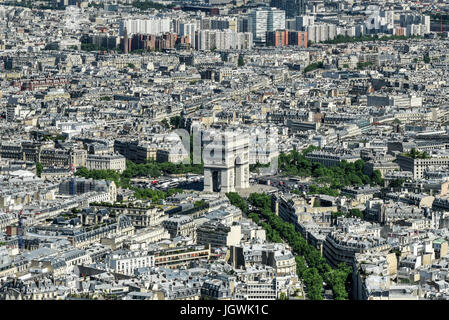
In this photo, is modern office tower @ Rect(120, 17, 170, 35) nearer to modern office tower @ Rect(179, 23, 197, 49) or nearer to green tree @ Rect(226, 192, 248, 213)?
modern office tower @ Rect(179, 23, 197, 49)

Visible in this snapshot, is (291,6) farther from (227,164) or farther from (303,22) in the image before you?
(227,164)

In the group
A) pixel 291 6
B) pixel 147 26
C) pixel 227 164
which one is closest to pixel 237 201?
pixel 227 164

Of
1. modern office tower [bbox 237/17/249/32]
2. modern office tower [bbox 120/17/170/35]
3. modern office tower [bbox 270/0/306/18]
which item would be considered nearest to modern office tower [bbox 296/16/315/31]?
modern office tower [bbox 237/17/249/32]

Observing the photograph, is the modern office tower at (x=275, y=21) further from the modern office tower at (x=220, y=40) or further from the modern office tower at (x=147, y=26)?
the modern office tower at (x=147, y=26)

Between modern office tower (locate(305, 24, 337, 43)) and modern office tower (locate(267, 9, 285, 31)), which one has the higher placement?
modern office tower (locate(267, 9, 285, 31))

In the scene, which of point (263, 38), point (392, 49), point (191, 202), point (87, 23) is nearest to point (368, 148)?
point (191, 202)

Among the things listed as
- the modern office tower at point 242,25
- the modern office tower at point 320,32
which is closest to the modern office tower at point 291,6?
the modern office tower at point 320,32
